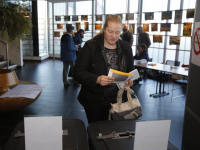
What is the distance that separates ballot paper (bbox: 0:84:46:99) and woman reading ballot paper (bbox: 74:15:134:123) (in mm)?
2185

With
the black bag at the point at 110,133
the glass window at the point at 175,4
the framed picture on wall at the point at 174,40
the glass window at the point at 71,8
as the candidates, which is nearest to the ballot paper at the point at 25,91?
the black bag at the point at 110,133

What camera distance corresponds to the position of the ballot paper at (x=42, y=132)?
41.9 inches

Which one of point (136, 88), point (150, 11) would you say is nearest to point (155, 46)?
point (150, 11)

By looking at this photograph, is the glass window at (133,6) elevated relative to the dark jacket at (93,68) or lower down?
elevated

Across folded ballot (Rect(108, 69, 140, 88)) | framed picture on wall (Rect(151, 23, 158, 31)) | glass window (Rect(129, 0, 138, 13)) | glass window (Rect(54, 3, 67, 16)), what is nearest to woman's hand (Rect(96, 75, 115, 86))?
folded ballot (Rect(108, 69, 140, 88))

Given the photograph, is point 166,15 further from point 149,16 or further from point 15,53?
point 15,53

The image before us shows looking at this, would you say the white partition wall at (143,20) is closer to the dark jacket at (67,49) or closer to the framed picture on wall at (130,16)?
the framed picture on wall at (130,16)

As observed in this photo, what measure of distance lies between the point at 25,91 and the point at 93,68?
8.47 ft

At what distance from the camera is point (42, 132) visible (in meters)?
1.07

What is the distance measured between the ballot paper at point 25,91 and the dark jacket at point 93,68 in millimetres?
2204

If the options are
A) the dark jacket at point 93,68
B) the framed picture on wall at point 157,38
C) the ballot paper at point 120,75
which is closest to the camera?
the ballot paper at point 120,75

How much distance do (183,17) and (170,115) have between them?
436 centimetres

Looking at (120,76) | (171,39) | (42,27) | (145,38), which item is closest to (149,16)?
(145,38)

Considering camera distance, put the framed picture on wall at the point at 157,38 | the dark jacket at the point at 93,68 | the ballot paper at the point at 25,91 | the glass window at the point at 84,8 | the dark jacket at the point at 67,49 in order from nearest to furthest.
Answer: the dark jacket at the point at 93,68 → the ballot paper at the point at 25,91 → the dark jacket at the point at 67,49 → the framed picture on wall at the point at 157,38 → the glass window at the point at 84,8
